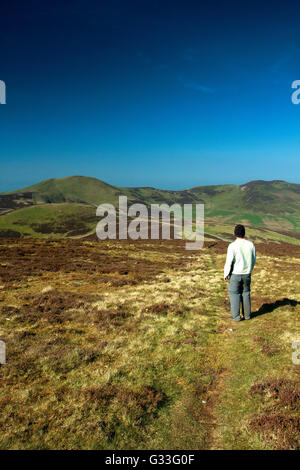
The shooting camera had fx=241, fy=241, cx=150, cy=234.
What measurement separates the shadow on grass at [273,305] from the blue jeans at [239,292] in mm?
1035

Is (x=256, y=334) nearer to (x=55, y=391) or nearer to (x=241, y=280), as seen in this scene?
(x=241, y=280)

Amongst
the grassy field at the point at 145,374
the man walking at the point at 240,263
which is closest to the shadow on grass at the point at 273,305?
the grassy field at the point at 145,374

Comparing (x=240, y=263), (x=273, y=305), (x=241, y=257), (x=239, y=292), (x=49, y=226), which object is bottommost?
(x=273, y=305)

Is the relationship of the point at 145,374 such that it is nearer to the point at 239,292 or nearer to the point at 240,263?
the point at 239,292

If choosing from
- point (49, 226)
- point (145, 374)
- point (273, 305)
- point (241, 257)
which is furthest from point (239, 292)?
point (49, 226)

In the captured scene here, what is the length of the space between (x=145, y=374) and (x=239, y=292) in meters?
6.05

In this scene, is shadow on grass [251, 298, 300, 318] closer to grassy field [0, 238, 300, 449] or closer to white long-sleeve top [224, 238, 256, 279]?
grassy field [0, 238, 300, 449]

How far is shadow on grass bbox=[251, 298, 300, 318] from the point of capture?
1290cm

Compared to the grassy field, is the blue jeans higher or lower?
higher

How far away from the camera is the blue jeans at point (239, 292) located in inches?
439

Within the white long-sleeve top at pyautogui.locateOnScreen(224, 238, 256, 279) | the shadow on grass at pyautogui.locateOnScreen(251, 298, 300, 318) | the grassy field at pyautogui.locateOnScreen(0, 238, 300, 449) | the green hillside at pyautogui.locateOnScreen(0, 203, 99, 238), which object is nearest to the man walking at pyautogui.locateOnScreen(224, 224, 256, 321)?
the white long-sleeve top at pyautogui.locateOnScreen(224, 238, 256, 279)

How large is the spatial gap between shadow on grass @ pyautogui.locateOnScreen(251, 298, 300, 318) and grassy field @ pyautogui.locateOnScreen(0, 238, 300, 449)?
5 centimetres

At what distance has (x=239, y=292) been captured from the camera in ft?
37.9
